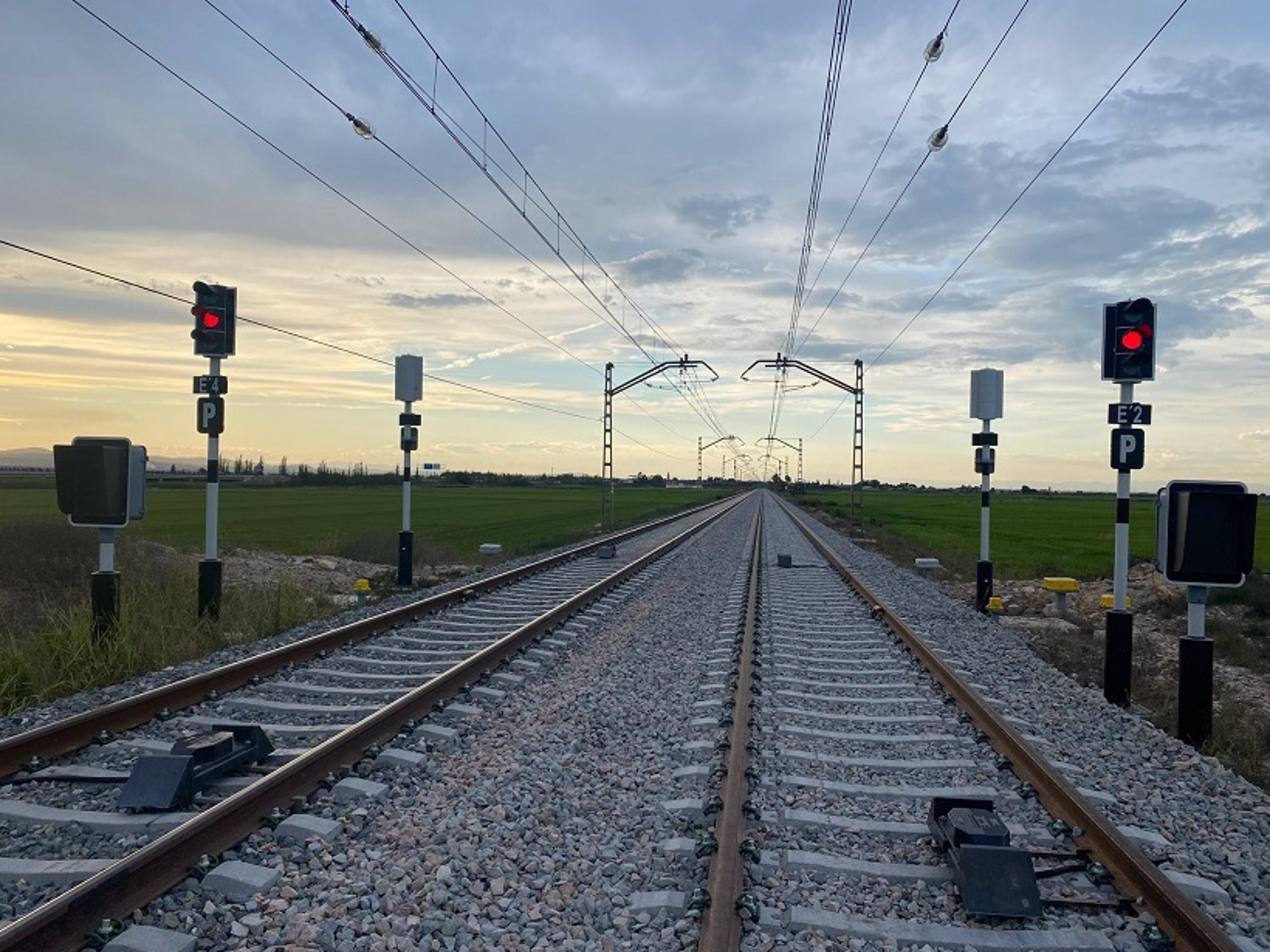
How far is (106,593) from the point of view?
1023cm

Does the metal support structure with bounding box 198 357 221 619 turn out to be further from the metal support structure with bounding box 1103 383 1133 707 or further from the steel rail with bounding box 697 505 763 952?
the metal support structure with bounding box 1103 383 1133 707

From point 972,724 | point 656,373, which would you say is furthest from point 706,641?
point 656,373

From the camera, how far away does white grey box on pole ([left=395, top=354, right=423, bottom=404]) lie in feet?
58.5

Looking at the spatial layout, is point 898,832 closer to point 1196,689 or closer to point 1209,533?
point 1196,689

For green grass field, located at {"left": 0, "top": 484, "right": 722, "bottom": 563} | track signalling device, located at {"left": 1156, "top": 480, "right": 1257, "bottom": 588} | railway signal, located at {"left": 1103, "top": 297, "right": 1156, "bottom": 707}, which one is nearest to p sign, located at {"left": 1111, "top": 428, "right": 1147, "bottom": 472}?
railway signal, located at {"left": 1103, "top": 297, "right": 1156, "bottom": 707}

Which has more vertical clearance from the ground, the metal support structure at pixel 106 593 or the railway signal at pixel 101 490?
the railway signal at pixel 101 490

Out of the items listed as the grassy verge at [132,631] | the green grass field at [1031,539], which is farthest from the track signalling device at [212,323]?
the green grass field at [1031,539]

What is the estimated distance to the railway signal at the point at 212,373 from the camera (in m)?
12.2

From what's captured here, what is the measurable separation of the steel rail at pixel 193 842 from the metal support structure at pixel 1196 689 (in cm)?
593

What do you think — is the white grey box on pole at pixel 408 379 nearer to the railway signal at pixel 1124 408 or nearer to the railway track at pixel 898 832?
the railway track at pixel 898 832

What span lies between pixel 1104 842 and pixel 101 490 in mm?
9726

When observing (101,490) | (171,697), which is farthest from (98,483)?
(171,697)

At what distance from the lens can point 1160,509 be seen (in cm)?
796

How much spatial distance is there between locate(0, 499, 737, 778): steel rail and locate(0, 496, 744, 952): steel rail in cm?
171
